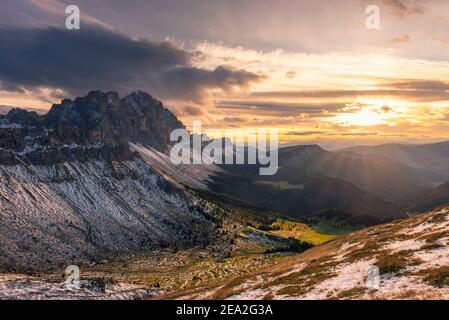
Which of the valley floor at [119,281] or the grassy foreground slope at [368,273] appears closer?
the grassy foreground slope at [368,273]

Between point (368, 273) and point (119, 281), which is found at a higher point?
point (368, 273)

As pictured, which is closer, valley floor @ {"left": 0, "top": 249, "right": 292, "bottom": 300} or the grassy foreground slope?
the grassy foreground slope

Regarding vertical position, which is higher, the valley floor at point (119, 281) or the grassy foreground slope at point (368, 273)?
the grassy foreground slope at point (368, 273)

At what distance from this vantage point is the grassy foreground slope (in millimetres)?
38875

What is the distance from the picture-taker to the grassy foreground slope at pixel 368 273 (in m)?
38.9

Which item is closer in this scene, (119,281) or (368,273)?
(368,273)

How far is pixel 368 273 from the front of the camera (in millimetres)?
46938

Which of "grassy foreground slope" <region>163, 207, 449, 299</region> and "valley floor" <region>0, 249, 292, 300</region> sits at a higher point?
"grassy foreground slope" <region>163, 207, 449, 299</region>
